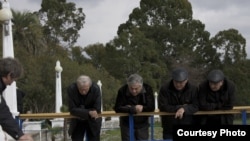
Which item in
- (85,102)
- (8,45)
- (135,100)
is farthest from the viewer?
(8,45)

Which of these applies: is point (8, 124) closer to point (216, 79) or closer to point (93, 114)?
point (93, 114)

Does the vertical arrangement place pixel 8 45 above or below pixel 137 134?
above

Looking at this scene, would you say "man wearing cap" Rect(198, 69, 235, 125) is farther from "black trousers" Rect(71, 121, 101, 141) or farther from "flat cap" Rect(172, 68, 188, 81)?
"black trousers" Rect(71, 121, 101, 141)

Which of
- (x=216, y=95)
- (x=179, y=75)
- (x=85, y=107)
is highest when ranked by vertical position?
(x=179, y=75)

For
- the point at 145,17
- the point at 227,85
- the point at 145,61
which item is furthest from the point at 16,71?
the point at 145,17

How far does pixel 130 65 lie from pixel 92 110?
130ft

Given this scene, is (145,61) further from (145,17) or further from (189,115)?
(189,115)

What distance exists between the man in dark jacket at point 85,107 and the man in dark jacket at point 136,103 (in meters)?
0.39

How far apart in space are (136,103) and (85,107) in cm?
72

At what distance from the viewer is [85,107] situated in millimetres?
7160

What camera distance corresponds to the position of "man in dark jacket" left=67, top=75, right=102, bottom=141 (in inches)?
276

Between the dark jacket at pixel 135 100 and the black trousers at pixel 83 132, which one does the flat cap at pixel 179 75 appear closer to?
the dark jacket at pixel 135 100

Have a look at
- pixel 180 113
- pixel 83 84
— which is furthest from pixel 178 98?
pixel 83 84

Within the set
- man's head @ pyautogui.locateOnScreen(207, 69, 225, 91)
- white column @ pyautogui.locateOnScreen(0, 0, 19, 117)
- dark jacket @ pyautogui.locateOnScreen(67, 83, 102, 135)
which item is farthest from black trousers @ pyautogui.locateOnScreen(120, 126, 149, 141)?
white column @ pyautogui.locateOnScreen(0, 0, 19, 117)
